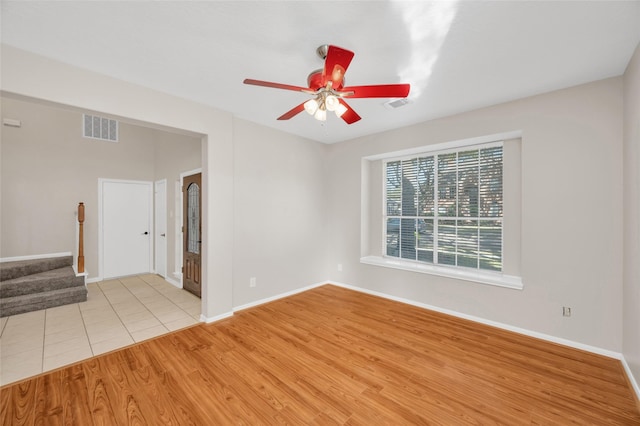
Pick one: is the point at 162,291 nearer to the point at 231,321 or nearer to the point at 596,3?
the point at 231,321

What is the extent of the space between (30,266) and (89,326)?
211 centimetres

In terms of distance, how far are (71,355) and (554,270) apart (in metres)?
5.00

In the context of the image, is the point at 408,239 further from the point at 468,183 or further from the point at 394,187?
the point at 468,183

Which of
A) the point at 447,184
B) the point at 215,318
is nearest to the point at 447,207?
the point at 447,184

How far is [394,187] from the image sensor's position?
441 cm

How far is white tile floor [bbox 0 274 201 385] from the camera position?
2.42 meters

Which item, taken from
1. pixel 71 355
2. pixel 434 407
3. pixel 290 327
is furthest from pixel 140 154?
pixel 434 407

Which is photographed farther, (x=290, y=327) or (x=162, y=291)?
(x=162, y=291)

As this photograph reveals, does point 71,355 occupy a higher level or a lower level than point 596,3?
lower

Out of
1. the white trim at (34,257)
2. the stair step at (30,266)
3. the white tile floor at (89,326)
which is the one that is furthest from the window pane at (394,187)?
the white trim at (34,257)

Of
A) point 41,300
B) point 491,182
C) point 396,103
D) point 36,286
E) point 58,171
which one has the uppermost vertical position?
point 396,103

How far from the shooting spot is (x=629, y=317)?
2.20 m

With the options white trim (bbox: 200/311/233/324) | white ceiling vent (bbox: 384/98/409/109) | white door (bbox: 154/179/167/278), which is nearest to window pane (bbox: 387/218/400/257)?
white ceiling vent (bbox: 384/98/409/109)

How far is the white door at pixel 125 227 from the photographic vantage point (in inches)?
207
